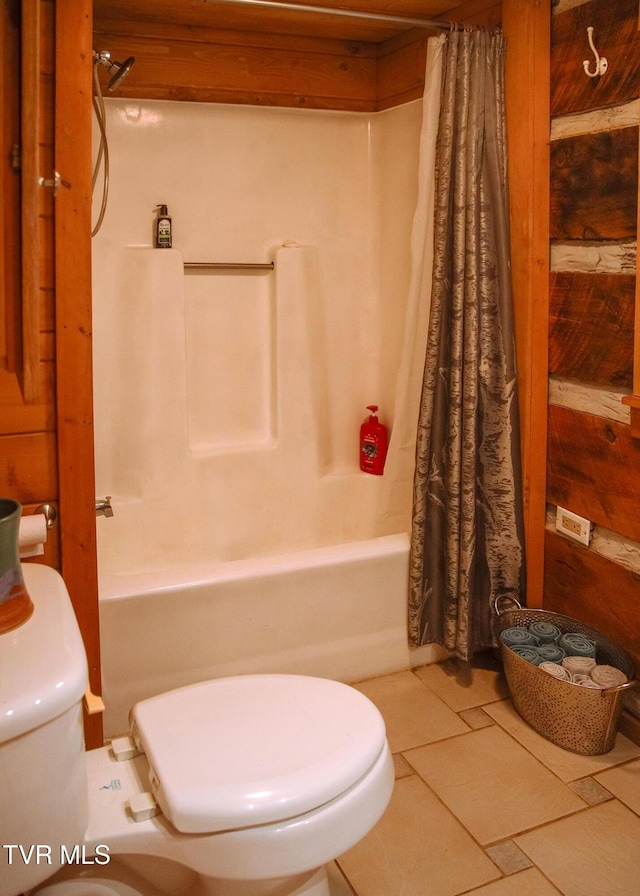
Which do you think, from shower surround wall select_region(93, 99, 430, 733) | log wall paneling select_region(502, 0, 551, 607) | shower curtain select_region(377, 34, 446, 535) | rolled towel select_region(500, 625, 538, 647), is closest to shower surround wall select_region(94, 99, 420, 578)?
shower surround wall select_region(93, 99, 430, 733)

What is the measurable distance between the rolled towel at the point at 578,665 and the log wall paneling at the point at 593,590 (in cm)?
13

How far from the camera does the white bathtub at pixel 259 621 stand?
82.7 inches

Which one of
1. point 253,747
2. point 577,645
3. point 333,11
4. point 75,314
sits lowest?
point 577,645

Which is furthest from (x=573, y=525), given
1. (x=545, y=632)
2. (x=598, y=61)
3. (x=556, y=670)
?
(x=598, y=61)

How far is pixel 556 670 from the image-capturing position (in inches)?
81.6

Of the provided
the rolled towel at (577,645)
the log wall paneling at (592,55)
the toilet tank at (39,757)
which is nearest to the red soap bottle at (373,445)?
the rolled towel at (577,645)

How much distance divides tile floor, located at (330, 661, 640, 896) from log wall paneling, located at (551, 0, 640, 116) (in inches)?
66.6

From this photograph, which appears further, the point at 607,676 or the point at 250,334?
the point at 250,334

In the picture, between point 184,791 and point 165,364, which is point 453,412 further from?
point 184,791

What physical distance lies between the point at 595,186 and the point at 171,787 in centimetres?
178

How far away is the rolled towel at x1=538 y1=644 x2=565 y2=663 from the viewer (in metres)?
2.15

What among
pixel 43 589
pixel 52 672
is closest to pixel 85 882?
pixel 52 672

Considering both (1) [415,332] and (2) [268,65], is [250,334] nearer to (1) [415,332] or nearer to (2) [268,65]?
(1) [415,332]

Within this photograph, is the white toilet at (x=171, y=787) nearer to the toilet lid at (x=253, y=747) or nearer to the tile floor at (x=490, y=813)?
the toilet lid at (x=253, y=747)
